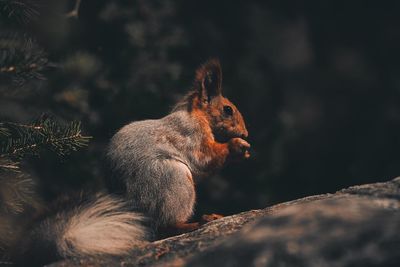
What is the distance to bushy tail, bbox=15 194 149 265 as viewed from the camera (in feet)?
8.20

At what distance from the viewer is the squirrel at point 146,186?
2547mm

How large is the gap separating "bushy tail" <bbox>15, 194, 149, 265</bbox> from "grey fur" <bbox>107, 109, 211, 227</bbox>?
11 cm

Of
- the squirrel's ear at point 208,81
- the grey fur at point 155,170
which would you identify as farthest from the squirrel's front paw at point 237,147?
the squirrel's ear at point 208,81

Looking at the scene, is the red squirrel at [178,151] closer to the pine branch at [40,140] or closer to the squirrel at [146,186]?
the squirrel at [146,186]

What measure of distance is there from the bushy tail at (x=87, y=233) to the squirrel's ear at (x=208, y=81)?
3.30 feet

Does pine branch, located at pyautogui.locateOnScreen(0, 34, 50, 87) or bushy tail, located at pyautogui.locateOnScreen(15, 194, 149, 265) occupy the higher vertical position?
pine branch, located at pyautogui.locateOnScreen(0, 34, 50, 87)

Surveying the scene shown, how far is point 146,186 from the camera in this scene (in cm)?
281

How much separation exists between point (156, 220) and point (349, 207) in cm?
114

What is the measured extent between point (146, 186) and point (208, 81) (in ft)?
3.06

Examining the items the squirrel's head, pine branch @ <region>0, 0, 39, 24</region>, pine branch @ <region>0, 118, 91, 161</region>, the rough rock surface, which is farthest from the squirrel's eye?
the rough rock surface

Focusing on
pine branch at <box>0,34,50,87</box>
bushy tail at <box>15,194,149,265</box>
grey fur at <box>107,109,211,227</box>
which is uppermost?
pine branch at <box>0,34,50,87</box>

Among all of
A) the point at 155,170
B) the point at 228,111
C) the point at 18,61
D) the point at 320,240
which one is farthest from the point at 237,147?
the point at 320,240

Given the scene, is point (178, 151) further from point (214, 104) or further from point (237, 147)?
point (214, 104)

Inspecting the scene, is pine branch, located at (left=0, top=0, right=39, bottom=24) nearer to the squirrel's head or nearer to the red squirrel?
the red squirrel
